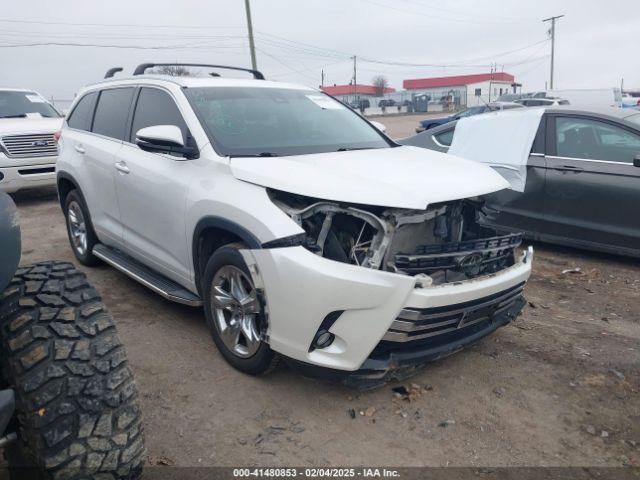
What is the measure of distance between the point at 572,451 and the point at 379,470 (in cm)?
100

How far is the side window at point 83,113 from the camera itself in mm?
5094

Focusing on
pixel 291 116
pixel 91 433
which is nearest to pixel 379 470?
pixel 91 433

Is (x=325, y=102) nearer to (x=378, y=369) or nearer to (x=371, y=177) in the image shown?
(x=371, y=177)

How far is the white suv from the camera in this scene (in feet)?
8.91

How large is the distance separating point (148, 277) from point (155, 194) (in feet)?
2.27

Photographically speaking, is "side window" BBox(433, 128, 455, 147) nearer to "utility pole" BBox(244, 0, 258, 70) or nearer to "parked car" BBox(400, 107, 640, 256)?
"parked car" BBox(400, 107, 640, 256)

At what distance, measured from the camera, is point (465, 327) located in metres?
3.09

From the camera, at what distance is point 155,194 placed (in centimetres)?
376

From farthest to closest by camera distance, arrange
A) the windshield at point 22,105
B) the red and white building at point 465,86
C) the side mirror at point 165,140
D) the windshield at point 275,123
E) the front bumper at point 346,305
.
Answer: the red and white building at point 465,86
the windshield at point 22,105
the windshield at point 275,123
the side mirror at point 165,140
the front bumper at point 346,305

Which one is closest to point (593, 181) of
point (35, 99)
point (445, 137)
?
point (445, 137)

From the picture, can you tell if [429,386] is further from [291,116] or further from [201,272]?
[291,116]

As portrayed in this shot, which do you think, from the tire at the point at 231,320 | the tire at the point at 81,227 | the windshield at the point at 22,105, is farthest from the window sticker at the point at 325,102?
the windshield at the point at 22,105

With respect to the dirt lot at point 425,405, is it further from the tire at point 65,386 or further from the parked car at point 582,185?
the parked car at point 582,185

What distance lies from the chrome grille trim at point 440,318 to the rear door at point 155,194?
1.60m
